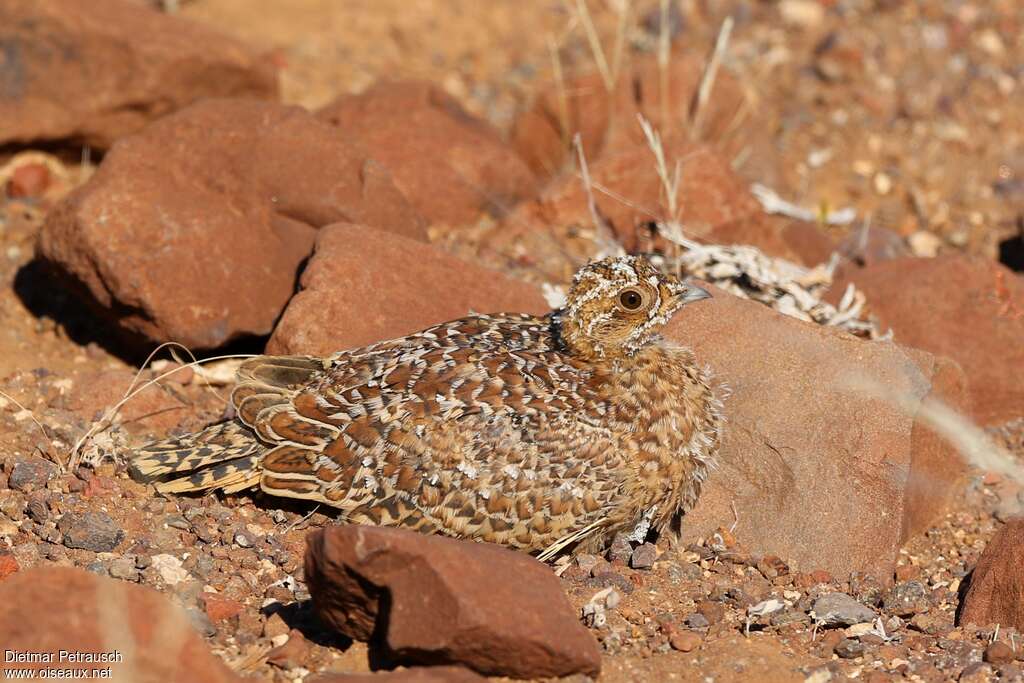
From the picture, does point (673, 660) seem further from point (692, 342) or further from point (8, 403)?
point (8, 403)

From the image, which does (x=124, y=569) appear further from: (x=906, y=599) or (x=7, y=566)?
(x=906, y=599)

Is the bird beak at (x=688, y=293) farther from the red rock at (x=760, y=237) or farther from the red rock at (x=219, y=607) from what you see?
the red rock at (x=219, y=607)

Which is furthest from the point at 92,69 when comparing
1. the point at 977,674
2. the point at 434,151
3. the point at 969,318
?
the point at 977,674

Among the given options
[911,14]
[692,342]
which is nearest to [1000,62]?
[911,14]

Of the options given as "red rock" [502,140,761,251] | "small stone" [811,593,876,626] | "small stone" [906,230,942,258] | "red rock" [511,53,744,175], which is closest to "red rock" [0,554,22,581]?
"small stone" [811,593,876,626]

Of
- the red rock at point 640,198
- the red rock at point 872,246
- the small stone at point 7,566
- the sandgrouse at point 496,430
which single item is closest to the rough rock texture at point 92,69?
the red rock at point 640,198

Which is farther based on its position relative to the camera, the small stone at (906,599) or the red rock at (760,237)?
the red rock at (760,237)
